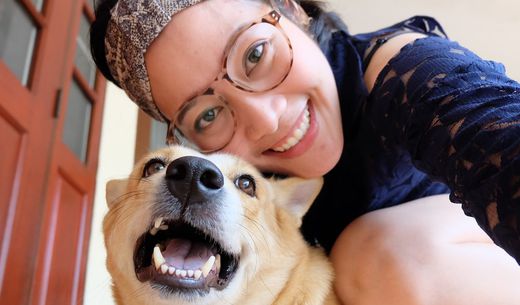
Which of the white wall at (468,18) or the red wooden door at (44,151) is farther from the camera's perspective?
the white wall at (468,18)

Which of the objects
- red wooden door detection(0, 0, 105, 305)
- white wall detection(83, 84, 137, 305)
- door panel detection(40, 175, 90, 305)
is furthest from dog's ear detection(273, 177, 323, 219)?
white wall detection(83, 84, 137, 305)

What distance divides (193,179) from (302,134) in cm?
36

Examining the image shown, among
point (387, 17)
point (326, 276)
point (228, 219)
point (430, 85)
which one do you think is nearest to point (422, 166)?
point (430, 85)

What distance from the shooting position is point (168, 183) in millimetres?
986

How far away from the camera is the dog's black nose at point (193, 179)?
93 centimetres

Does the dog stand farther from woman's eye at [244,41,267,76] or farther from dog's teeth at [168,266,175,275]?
woman's eye at [244,41,267,76]

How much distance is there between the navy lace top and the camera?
59 cm

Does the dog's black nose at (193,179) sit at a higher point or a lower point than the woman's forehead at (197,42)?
lower

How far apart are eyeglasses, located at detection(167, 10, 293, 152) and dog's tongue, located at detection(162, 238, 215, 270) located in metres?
0.33

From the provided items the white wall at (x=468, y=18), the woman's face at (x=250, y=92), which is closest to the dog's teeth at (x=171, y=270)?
the woman's face at (x=250, y=92)

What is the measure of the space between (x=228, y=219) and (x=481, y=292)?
0.53 meters

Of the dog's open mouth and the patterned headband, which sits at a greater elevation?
the patterned headband

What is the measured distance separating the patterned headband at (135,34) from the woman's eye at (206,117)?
15 cm

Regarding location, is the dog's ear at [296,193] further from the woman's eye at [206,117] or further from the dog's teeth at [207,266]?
the dog's teeth at [207,266]
